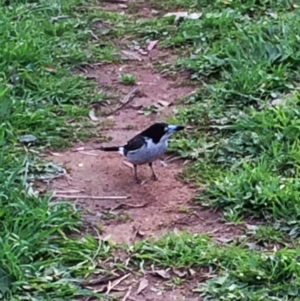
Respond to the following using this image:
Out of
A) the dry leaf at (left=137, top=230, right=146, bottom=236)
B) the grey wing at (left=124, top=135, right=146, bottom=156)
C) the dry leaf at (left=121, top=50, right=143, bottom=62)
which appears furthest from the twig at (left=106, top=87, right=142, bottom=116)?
the dry leaf at (left=137, top=230, right=146, bottom=236)

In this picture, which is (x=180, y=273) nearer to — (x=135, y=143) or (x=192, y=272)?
(x=192, y=272)

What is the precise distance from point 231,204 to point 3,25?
113 inches

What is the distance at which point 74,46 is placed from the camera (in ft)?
24.1

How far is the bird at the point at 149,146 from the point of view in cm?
542

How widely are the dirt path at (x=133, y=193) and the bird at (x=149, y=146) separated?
13cm

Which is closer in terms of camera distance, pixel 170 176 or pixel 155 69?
pixel 170 176

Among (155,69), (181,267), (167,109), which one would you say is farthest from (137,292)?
(155,69)

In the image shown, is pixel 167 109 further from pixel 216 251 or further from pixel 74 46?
pixel 216 251

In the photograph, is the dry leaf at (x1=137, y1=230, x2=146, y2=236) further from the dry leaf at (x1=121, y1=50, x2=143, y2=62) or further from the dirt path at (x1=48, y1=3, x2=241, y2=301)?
the dry leaf at (x1=121, y1=50, x2=143, y2=62)

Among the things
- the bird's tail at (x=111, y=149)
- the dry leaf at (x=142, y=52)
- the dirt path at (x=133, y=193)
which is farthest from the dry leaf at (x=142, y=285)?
the dry leaf at (x=142, y=52)

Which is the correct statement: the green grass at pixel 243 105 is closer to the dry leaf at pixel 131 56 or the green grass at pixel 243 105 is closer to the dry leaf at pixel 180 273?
the dry leaf at pixel 131 56

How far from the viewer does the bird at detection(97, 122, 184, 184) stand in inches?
213

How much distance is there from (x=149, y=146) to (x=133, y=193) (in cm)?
27

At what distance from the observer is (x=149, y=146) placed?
213 inches
